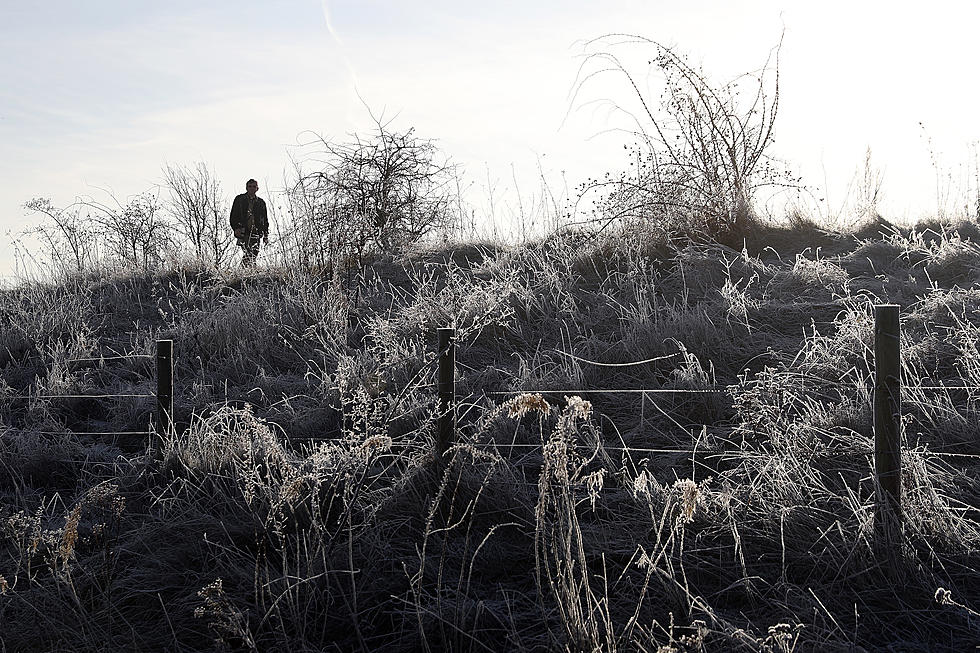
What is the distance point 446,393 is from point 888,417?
6.11 feet

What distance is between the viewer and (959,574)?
121 inches

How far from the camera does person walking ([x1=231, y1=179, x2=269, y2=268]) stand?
11.6 m

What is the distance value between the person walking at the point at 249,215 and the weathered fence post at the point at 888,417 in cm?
938

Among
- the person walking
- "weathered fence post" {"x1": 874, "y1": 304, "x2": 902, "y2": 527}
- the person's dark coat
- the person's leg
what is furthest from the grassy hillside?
the person's dark coat

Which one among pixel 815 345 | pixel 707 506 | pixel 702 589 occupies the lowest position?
pixel 702 589

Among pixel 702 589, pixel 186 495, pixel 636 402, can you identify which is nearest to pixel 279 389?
pixel 186 495

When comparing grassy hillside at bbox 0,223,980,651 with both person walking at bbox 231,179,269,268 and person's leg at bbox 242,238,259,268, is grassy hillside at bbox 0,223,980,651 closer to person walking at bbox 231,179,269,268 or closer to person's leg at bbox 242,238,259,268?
person's leg at bbox 242,238,259,268

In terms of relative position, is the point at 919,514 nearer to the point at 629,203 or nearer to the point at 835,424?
the point at 835,424

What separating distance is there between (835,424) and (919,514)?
1.19 metres

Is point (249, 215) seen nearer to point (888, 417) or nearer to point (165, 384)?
point (165, 384)

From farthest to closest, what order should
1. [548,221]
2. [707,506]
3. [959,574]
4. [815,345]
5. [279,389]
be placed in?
[548,221] < [279,389] < [815,345] < [707,506] < [959,574]

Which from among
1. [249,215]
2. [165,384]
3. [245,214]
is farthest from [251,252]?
[165,384]

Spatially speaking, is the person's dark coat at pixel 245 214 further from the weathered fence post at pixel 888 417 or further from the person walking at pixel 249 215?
the weathered fence post at pixel 888 417

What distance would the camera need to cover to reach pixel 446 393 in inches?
159
